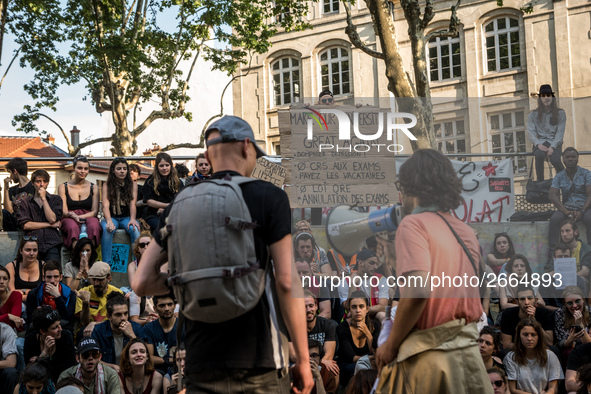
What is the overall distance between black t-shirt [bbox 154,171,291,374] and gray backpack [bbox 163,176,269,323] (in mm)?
64

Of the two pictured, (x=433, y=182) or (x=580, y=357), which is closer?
(x=433, y=182)

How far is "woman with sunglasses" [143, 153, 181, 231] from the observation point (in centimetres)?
1055

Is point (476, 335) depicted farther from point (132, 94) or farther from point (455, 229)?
point (132, 94)

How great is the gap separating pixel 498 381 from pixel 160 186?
5498 mm

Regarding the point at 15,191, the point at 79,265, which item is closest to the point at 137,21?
the point at 15,191

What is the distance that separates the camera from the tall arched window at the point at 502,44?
28734 millimetres

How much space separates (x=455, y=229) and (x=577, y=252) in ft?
5.96

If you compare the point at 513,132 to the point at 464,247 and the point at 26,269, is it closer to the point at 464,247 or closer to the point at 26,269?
the point at 464,247

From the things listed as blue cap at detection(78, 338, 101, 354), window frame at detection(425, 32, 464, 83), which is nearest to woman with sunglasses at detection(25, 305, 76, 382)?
blue cap at detection(78, 338, 101, 354)

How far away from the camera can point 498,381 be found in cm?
713

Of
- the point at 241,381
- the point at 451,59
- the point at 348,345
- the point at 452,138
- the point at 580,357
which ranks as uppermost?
the point at 451,59

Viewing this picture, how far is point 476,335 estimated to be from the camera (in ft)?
11.8

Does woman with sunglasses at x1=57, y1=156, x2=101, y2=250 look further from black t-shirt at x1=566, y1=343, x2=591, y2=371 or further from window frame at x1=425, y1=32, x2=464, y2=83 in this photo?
window frame at x1=425, y1=32, x2=464, y2=83

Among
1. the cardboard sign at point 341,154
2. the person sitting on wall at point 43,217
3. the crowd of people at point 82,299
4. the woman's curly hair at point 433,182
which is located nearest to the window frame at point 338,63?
the crowd of people at point 82,299
